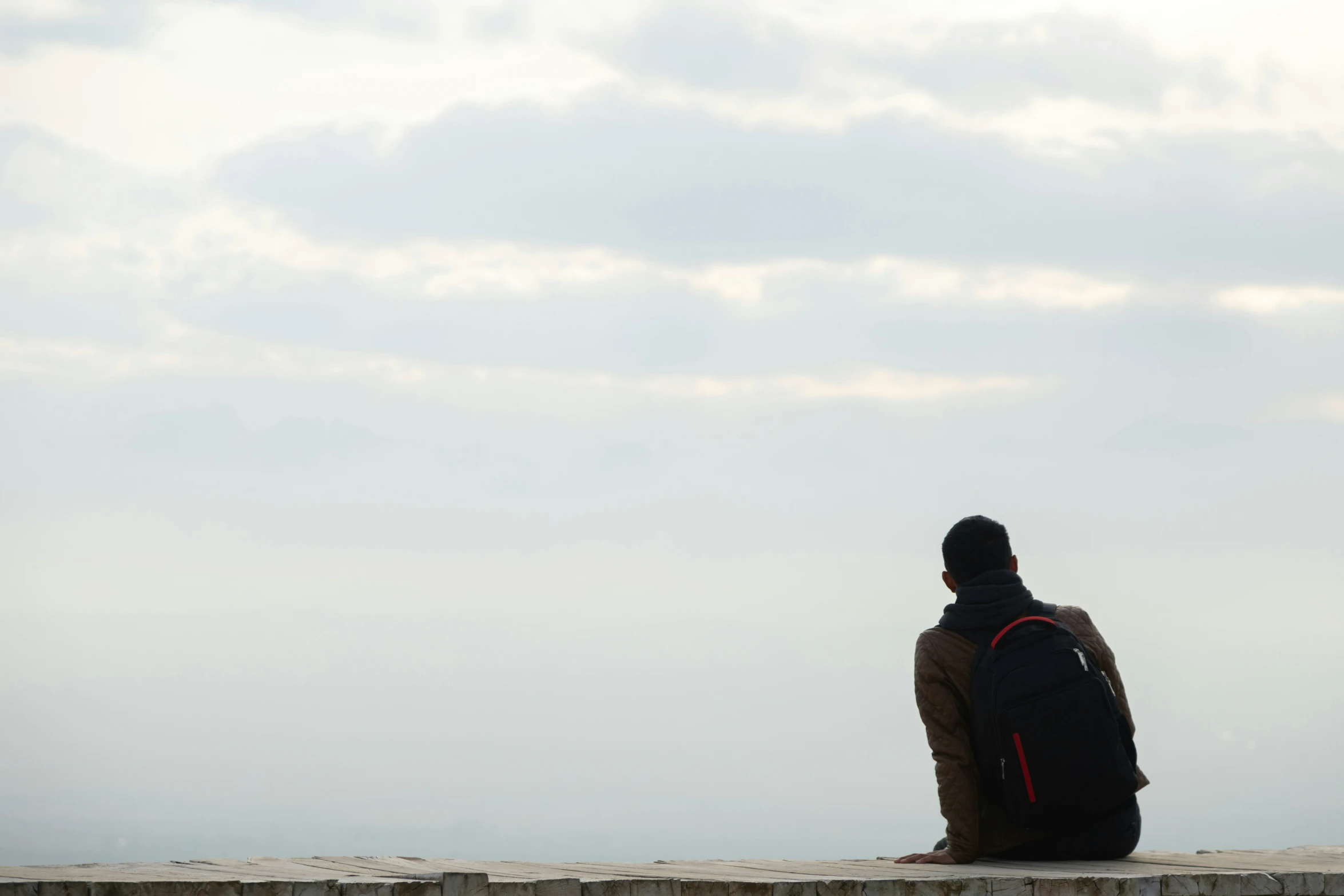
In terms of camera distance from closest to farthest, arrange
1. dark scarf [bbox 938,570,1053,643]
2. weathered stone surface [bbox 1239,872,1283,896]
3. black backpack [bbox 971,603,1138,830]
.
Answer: weathered stone surface [bbox 1239,872,1283,896] < black backpack [bbox 971,603,1138,830] < dark scarf [bbox 938,570,1053,643]

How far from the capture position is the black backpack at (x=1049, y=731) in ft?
20.6

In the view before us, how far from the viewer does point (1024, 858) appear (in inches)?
255

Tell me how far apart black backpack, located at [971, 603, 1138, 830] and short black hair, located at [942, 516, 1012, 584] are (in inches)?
12.3

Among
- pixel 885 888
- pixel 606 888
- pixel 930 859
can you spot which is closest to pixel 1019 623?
pixel 930 859

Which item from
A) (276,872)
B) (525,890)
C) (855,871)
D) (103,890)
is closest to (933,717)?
(855,871)

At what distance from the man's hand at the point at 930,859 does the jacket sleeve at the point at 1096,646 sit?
99 centimetres

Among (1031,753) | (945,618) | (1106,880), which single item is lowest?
(1106,880)

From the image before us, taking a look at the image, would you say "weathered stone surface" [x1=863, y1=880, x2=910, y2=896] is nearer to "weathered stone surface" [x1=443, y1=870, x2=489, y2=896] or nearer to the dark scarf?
"weathered stone surface" [x1=443, y1=870, x2=489, y2=896]

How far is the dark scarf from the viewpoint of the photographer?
6551 mm

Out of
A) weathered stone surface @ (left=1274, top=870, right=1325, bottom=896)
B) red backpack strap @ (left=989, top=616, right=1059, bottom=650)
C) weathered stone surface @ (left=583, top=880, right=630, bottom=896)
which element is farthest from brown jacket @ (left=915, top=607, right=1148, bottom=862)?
weathered stone surface @ (left=583, top=880, right=630, bottom=896)

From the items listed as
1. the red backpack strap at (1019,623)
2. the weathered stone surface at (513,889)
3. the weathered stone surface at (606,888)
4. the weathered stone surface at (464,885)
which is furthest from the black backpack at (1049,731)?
the weathered stone surface at (464,885)

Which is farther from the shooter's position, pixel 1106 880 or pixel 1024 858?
pixel 1024 858

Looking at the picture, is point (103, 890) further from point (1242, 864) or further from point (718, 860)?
point (1242, 864)

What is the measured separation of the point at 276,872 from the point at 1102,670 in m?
3.49
